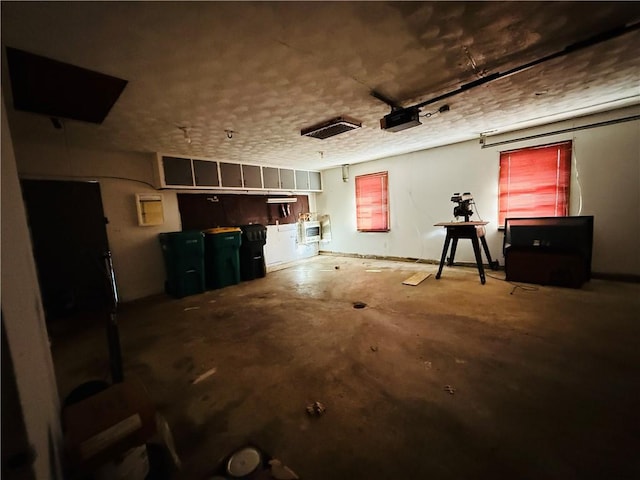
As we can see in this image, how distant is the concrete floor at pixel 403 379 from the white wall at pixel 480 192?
0.94 m

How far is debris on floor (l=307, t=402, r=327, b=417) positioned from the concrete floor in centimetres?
4

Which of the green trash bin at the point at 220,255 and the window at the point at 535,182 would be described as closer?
the window at the point at 535,182

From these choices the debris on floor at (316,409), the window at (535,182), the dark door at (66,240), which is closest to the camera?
the debris on floor at (316,409)

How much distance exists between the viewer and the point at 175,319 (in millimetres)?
3264

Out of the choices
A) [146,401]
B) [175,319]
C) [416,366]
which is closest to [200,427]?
[146,401]

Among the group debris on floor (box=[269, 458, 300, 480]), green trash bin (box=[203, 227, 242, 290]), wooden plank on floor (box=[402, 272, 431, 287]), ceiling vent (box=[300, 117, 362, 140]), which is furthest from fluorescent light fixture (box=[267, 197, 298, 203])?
debris on floor (box=[269, 458, 300, 480])

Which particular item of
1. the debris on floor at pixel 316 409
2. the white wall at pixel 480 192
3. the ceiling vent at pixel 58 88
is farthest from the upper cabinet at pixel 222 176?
the debris on floor at pixel 316 409

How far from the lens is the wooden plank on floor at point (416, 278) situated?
4.18 m

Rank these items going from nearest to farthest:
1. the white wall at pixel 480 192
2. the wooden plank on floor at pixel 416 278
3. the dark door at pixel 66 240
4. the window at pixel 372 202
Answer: the dark door at pixel 66 240 < the white wall at pixel 480 192 < the wooden plank on floor at pixel 416 278 < the window at pixel 372 202

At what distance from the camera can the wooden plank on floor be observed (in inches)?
165

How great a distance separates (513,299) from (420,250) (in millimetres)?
2563

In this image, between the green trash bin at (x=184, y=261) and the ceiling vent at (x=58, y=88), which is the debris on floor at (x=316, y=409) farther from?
the green trash bin at (x=184, y=261)

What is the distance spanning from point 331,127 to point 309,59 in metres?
1.44

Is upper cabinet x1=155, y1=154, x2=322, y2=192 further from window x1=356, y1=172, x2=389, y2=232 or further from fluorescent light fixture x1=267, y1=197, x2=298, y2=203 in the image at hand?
window x1=356, y1=172, x2=389, y2=232
